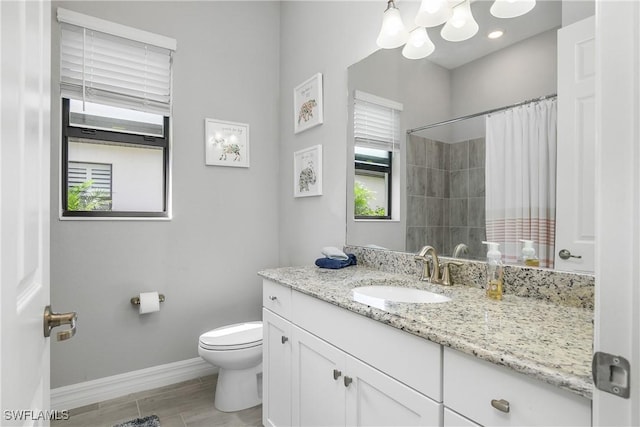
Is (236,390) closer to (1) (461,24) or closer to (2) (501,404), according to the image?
(2) (501,404)

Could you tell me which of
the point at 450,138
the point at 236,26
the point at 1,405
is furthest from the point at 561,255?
the point at 236,26

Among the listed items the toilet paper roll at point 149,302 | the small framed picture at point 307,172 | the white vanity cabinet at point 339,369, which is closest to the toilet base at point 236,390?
the white vanity cabinet at point 339,369

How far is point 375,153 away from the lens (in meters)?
1.88

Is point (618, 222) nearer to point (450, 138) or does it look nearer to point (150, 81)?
point (450, 138)

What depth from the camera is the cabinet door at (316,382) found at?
1.21 meters

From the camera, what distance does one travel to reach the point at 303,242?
2486 mm

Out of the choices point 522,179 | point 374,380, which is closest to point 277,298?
point 374,380

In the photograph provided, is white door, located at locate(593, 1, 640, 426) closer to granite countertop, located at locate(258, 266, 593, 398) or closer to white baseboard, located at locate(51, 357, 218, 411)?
granite countertop, located at locate(258, 266, 593, 398)

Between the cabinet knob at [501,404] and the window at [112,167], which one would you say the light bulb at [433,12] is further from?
the window at [112,167]

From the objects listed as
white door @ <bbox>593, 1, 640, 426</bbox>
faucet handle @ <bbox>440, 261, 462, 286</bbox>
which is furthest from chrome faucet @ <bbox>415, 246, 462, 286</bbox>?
white door @ <bbox>593, 1, 640, 426</bbox>

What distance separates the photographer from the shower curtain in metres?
1.17

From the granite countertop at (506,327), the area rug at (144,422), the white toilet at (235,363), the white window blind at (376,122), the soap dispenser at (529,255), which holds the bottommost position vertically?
the area rug at (144,422)

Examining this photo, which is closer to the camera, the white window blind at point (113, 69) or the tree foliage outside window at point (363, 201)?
the tree foliage outside window at point (363, 201)

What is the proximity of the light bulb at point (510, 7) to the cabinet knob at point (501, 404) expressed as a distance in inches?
51.8
